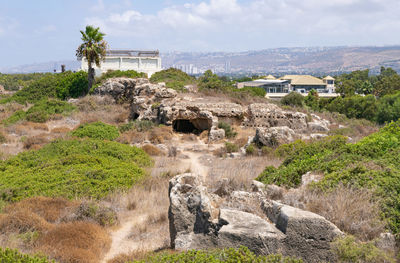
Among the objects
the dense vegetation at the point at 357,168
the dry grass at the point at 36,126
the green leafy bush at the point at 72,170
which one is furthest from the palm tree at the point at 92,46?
the dense vegetation at the point at 357,168

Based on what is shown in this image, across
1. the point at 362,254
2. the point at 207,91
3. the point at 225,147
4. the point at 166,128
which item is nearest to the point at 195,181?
the point at 362,254

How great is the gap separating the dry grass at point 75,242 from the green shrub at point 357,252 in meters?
3.76

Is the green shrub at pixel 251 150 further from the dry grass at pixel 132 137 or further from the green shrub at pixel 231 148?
the dry grass at pixel 132 137

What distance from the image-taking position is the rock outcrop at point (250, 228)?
14.4 feet

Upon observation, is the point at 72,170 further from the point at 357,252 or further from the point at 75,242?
the point at 357,252

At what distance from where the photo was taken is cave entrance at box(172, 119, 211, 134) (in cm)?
2119

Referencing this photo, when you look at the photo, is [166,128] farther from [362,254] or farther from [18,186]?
[362,254]

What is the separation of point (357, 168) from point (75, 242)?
18.5ft

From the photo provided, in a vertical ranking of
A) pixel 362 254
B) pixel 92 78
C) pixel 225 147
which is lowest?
pixel 225 147

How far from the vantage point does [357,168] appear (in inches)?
281

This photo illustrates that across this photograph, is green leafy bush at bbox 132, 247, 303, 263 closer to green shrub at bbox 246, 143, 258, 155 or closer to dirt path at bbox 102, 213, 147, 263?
dirt path at bbox 102, 213, 147, 263

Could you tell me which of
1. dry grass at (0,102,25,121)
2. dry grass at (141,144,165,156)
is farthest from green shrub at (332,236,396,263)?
dry grass at (0,102,25,121)

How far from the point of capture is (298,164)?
31.8 ft

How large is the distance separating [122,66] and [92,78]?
10258mm
